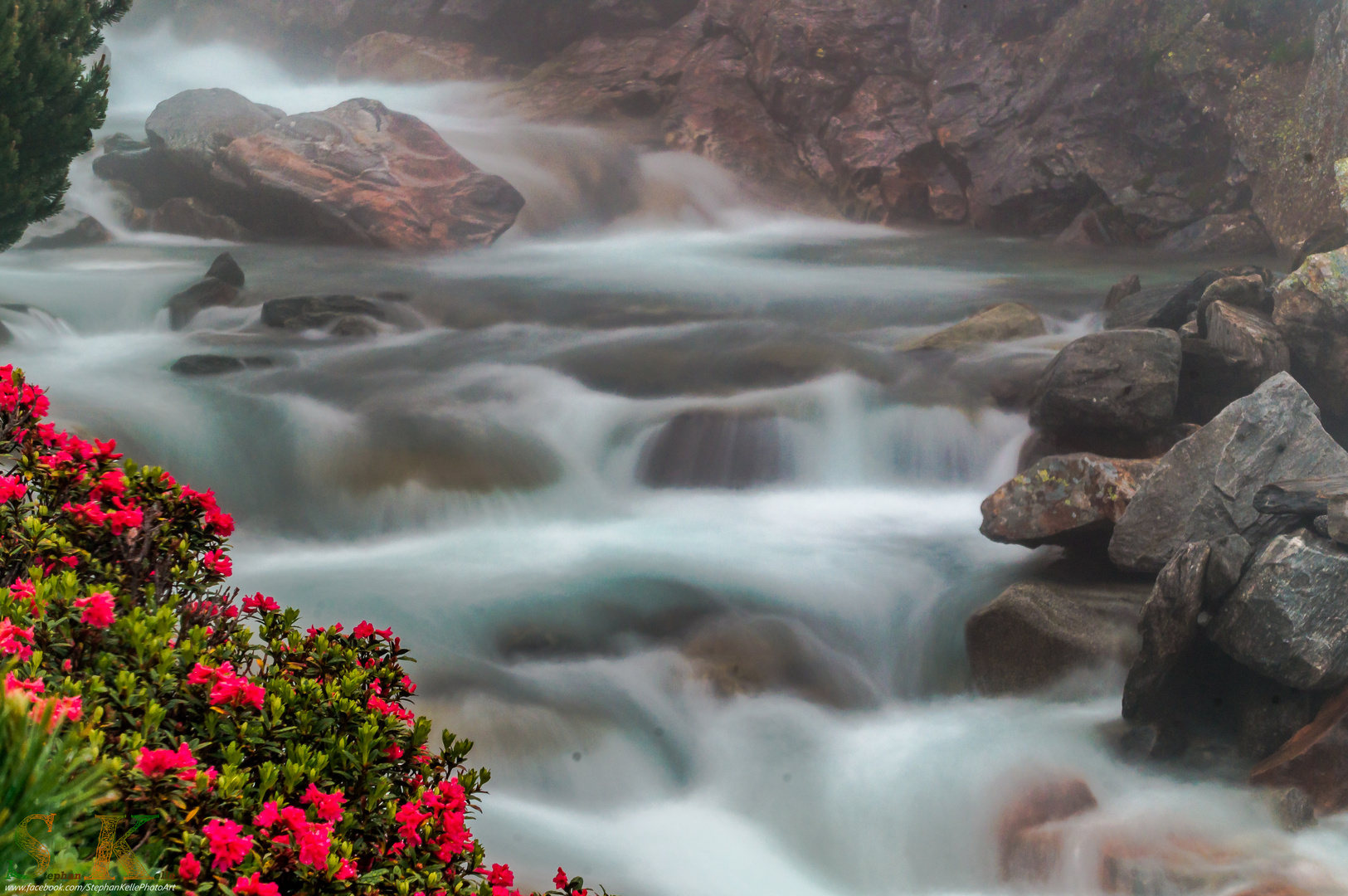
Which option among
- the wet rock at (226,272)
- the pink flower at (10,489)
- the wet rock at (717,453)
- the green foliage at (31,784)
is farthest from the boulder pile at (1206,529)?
the wet rock at (226,272)

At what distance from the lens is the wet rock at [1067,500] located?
18.9ft

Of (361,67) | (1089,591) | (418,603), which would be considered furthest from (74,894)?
(361,67)

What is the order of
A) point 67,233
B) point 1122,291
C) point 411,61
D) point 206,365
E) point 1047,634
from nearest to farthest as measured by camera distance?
point 1047,634
point 206,365
point 1122,291
point 67,233
point 411,61

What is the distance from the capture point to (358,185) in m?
14.1

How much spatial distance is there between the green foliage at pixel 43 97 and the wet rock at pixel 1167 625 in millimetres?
7172

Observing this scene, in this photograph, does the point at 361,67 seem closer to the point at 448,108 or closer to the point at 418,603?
the point at 448,108

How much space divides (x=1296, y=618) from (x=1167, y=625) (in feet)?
1.73

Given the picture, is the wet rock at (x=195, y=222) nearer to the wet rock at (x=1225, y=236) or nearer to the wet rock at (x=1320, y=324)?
the wet rock at (x=1320, y=324)

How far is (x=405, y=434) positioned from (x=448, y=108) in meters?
14.6

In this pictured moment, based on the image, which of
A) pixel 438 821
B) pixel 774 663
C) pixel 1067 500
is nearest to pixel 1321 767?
pixel 1067 500

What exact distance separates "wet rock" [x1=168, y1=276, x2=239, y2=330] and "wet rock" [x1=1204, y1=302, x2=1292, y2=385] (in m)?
10.1

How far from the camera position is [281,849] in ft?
5.41

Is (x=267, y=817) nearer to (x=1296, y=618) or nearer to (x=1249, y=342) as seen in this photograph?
(x=1296, y=618)

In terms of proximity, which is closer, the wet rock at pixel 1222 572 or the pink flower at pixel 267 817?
the pink flower at pixel 267 817
